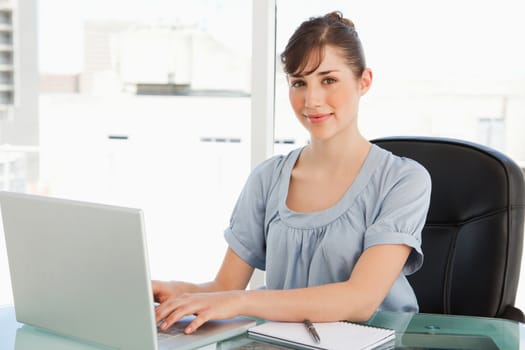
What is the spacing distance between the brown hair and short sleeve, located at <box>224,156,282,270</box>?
0.95 feet

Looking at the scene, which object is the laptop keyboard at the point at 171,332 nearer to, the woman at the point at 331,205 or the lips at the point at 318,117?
the woman at the point at 331,205

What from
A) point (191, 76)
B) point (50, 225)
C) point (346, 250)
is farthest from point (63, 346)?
point (191, 76)

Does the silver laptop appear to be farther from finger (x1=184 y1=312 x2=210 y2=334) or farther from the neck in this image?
the neck

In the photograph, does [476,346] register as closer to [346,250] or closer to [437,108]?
[346,250]

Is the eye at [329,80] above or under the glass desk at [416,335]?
above

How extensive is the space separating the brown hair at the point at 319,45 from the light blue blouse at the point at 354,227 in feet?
0.70

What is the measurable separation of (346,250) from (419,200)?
185 mm

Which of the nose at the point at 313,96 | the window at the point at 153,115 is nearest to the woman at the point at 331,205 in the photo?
the nose at the point at 313,96

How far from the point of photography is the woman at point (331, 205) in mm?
1524

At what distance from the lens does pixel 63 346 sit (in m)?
1.22

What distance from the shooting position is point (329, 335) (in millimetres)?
1240

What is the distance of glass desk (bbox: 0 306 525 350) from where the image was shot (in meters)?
1.23

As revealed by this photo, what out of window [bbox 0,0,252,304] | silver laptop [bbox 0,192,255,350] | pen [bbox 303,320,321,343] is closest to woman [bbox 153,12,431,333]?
pen [bbox 303,320,321,343]

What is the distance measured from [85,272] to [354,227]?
657 mm
